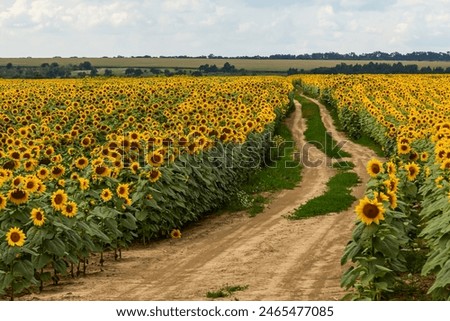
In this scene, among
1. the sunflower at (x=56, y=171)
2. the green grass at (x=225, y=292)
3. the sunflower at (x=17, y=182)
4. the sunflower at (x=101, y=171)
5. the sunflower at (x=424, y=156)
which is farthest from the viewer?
the sunflower at (x=424, y=156)

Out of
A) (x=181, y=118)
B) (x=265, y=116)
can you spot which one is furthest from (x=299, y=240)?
(x=265, y=116)

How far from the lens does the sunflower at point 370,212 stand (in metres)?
8.95

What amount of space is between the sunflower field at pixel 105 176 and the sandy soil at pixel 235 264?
511mm

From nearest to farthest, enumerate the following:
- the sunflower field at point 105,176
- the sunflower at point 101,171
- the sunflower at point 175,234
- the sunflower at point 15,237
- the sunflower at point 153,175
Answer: the sunflower at point 15,237 < the sunflower field at point 105,176 < the sunflower at point 101,171 < the sunflower at point 153,175 < the sunflower at point 175,234

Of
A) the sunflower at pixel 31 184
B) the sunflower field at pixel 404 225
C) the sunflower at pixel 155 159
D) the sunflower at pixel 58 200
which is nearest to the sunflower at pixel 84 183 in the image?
the sunflower at pixel 31 184

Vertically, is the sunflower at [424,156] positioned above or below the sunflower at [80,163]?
above

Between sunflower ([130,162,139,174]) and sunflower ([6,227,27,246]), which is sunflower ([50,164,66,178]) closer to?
sunflower ([130,162,139,174])

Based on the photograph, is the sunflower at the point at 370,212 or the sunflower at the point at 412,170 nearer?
the sunflower at the point at 370,212

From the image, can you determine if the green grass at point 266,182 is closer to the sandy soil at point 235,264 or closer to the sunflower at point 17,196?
the sandy soil at point 235,264

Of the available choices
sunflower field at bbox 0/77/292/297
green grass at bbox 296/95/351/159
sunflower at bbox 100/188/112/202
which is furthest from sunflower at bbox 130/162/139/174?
green grass at bbox 296/95/351/159

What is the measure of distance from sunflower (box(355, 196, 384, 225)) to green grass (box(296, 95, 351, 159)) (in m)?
21.5

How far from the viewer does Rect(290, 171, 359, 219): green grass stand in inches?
736

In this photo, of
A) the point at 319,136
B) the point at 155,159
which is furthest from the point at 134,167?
the point at 319,136
